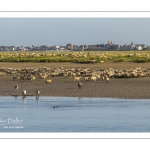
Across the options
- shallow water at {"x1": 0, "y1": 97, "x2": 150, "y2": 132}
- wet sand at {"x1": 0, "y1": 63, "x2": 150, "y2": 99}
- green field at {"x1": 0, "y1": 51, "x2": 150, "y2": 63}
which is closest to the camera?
shallow water at {"x1": 0, "y1": 97, "x2": 150, "y2": 132}

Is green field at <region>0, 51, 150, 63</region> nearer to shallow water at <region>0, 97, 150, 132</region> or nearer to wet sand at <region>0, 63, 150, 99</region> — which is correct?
wet sand at <region>0, 63, 150, 99</region>

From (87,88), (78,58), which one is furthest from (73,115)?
(78,58)

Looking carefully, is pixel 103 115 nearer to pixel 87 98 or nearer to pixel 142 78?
pixel 87 98

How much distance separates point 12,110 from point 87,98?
4.24 m

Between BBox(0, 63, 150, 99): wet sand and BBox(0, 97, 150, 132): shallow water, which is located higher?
BBox(0, 97, 150, 132): shallow water

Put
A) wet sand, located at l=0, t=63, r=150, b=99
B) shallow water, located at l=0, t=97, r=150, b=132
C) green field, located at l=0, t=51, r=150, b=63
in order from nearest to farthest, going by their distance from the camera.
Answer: shallow water, located at l=0, t=97, r=150, b=132
wet sand, located at l=0, t=63, r=150, b=99
green field, located at l=0, t=51, r=150, b=63

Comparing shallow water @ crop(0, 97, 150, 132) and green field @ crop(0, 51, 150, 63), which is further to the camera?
green field @ crop(0, 51, 150, 63)

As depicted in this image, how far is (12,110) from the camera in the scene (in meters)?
16.2

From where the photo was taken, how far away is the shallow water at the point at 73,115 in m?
13.4

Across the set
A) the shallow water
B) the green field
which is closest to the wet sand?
the shallow water

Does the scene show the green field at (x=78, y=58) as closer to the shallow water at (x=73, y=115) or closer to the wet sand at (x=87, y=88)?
the wet sand at (x=87, y=88)

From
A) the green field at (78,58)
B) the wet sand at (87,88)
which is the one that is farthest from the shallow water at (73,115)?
the green field at (78,58)

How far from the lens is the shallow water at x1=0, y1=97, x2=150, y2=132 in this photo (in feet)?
44.1
